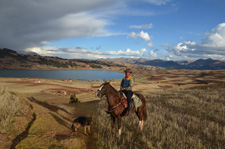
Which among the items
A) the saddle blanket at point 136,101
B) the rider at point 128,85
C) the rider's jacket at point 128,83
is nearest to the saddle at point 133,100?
the saddle blanket at point 136,101

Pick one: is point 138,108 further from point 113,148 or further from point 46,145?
point 46,145

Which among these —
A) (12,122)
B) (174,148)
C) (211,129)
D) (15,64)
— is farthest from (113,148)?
(15,64)

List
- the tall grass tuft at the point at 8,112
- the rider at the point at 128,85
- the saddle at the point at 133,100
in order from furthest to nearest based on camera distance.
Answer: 1. the rider at the point at 128,85
2. the saddle at the point at 133,100
3. the tall grass tuft at the point at 8,112

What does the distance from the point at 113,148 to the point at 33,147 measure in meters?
3.61

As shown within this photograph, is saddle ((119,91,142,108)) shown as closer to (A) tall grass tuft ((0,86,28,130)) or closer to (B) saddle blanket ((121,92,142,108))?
(B) saddle blanket ((121,92,142,108))

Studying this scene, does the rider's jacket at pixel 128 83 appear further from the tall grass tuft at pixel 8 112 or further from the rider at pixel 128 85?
the tall grass tuft at pixel 8 112

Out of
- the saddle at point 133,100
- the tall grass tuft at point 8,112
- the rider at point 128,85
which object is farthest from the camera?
the rider at point 128,85

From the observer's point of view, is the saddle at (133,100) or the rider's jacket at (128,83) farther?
the rider's jacket at (128,83)

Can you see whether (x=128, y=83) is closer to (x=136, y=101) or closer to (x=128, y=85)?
(x=128, y=85)

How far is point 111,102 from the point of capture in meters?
7.59

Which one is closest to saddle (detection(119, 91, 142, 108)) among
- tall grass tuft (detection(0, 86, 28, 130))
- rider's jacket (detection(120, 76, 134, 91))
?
rider's jacket (detection(120, 76, 134, 91))

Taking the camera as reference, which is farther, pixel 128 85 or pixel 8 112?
pixel 8 112

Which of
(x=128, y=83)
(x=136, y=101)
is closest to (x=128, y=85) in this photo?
(x=128, y=83)

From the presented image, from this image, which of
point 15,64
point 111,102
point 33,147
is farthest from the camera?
point 15,64
